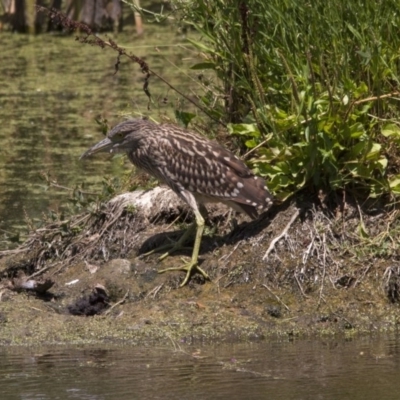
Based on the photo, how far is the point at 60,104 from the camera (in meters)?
13.4

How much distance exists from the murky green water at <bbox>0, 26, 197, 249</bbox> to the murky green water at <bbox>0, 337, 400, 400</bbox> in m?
2.15

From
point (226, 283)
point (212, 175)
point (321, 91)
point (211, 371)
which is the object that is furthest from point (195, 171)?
point (211, 371)

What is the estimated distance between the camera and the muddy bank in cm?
676

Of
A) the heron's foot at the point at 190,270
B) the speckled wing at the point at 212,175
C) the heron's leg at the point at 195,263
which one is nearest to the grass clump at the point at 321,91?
the speckled wing at the point at 212,175

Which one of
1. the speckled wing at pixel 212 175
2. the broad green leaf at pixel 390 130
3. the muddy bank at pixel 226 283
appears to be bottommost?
the muddy bank at pixel 226 283

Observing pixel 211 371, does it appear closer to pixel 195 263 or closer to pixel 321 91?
pixel 195 263

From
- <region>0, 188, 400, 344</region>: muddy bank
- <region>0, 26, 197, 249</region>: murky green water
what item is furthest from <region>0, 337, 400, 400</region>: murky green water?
<region>0, 26, 197, 249</region>: murky green water

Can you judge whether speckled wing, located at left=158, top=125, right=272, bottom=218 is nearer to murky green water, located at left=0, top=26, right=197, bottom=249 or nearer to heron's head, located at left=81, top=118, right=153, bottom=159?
heron's head, located at left=81, top=118, right=153, bottom=159

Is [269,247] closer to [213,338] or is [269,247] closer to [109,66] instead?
[213,338]

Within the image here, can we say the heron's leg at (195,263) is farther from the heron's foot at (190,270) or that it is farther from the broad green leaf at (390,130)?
the broad green leaf at (390,130)

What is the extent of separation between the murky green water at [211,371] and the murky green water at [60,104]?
2153 mm

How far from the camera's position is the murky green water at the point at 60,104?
Answer: 32.4 feet

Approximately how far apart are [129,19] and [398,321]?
11810 mm

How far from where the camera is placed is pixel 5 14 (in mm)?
17688
